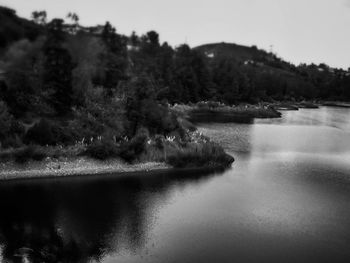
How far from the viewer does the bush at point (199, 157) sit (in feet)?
168

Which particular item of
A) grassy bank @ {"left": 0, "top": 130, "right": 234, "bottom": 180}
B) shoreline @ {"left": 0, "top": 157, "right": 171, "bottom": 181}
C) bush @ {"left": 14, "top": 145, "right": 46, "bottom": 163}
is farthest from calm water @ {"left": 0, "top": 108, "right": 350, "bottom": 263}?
bush @ {"left": 14, "top": 145, "right": 46, "bottom": 163}

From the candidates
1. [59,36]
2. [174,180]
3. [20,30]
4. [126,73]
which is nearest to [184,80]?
[126,73]

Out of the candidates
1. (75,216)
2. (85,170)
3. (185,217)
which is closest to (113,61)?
(85,170)

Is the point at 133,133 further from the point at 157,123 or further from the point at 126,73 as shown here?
the point at 126,73

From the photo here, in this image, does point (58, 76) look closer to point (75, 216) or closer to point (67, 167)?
point (67, 167)

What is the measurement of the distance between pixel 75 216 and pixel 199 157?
23218 mm

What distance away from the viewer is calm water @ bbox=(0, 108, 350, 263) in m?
27.4

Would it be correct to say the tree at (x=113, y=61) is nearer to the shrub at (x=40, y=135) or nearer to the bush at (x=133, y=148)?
the bush at (x=133, y=148)

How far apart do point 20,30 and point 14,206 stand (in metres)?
31.2

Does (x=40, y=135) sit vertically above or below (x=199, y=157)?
above

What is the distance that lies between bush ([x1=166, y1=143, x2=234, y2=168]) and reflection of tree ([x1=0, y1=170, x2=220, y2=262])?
515 cm

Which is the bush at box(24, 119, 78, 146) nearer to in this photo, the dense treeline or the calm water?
the dense treeline

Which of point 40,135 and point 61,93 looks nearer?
point 40,135

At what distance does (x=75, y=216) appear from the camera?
33188 millimetres
